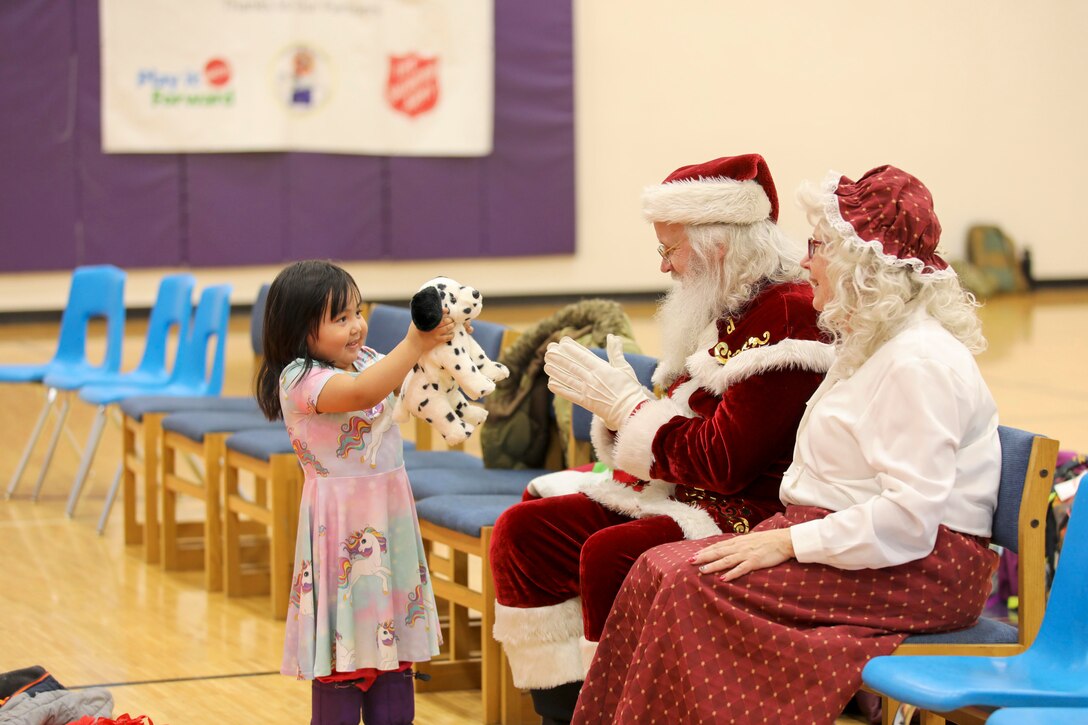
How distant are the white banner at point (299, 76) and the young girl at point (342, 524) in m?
8.57

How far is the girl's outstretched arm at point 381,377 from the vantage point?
2480 millimetres

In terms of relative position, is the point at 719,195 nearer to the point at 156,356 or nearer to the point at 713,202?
the point at 713,202

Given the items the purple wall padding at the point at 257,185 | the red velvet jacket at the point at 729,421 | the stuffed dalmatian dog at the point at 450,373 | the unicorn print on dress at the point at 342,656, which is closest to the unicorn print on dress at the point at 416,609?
the unicorn print on dress at the point at 342,656

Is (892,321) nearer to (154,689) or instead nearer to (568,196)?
(154,689)

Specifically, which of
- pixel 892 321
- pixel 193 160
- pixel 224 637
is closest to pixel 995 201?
pixel 193 160

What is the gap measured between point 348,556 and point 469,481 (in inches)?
43.1

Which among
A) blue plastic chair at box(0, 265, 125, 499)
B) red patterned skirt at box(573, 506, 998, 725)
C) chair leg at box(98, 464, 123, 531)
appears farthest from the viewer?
blue plastic chair at box(0, 265, 125, 499)

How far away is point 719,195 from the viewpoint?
281 centimetres

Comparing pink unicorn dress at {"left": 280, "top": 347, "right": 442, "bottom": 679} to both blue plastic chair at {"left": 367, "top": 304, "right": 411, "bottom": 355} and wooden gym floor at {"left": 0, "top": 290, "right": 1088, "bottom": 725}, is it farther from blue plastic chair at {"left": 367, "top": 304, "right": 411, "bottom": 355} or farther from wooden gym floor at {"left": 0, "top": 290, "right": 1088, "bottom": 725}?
blue plastic chair at {"left": 367, "top": 304, "right": 411, "bottom": 355}

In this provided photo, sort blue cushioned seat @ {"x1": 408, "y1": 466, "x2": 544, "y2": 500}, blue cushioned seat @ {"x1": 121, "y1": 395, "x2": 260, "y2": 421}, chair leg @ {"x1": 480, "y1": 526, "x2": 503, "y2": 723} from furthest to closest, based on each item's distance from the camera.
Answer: blue cushioned seat @ {"x1": 121, "y1": 395, "x2": 260, "y2": 421}
blue cushioned seat @ {"x1": 408, "y1": 466, "x2": 544, "y2": 500}
chair leg @ {"x1": 480, "y1": 526, "x2": 503, "y2": 723}

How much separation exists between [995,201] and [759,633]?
1222cm

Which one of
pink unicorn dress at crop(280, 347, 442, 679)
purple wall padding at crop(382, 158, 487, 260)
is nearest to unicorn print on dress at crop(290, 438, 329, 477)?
pink unicorn dress at crop(280, 347, 442, 679)

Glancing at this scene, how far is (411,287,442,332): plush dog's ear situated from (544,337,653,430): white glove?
42 centimetres

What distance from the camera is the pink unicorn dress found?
2.66 m
